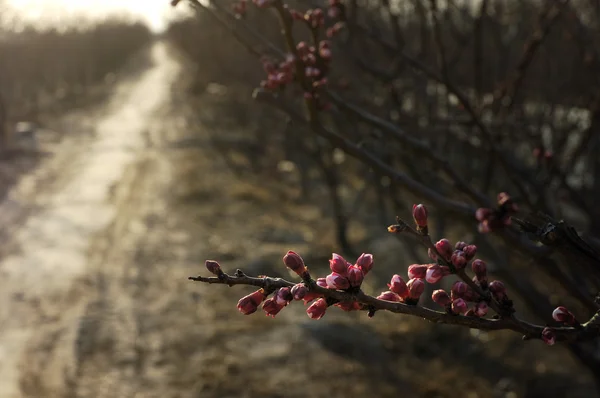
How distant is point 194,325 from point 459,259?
590 centimetres

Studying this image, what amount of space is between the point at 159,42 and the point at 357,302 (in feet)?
322

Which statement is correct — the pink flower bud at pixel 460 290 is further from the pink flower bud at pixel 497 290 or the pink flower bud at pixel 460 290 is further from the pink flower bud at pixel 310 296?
the pink flower bud at pixel 310 296

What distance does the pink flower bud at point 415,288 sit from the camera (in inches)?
61.5

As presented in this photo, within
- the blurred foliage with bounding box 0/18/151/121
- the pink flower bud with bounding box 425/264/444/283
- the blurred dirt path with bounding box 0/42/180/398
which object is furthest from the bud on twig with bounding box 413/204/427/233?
the blurred foliage with bounding box 0/18/151/121

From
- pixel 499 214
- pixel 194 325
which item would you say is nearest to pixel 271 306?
pixel 499 214

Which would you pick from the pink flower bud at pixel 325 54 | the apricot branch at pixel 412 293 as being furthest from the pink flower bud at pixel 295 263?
the pink flower bud at pixel 325 54

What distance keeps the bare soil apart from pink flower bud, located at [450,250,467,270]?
14.9 feet

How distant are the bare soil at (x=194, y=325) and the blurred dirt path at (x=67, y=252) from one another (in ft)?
0.08

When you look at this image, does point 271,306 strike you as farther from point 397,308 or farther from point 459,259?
point 459,259

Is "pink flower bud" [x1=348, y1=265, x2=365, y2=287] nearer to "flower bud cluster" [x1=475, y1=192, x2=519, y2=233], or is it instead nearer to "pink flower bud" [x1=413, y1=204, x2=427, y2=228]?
"pink flower bud" [x1=413, y1=204, x2=427, y2=228]

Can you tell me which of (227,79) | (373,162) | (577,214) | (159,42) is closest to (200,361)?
(373,162)

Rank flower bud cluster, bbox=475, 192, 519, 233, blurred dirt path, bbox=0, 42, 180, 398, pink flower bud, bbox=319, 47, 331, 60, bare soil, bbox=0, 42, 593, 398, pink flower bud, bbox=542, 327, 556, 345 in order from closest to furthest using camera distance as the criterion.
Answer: pink flower bud, bbox=542, 327, 556, 345
flower bud cluster, bbox=475, 192, 519, 233
pink flower bud, bbox=319, 47, 331, 60
bare soil, bbox=0, 42, 593, 398
blurred dirt path, bbox=0, 42, 180, 398

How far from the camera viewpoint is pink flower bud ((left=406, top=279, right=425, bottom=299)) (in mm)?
1562

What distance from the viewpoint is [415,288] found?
157cm
